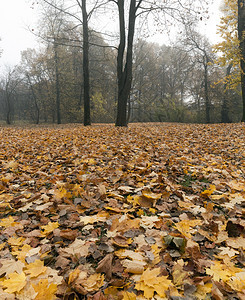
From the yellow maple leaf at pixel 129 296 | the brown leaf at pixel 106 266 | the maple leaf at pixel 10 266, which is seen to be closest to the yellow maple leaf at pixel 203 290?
the yellow maple leaf at pixel 129 296

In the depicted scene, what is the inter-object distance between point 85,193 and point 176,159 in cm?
202

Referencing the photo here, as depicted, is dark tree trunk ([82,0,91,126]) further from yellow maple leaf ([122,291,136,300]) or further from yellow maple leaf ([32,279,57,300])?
yellow maple leaf ([122,291,136,300])

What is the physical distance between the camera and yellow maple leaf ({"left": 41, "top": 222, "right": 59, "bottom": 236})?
5.42 feet

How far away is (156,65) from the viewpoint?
90.8 feet

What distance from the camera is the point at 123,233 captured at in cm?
160

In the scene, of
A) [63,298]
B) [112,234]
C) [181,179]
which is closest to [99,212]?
[112,234]

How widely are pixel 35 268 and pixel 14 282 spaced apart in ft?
0.47

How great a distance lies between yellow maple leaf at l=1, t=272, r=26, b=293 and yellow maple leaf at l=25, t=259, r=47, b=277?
5 cm

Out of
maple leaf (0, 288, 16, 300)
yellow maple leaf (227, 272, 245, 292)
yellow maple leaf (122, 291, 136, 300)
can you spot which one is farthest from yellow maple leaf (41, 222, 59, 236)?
yellow maple leaf (227, 272, 245, 292)

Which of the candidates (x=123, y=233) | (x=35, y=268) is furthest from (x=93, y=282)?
(x=123, y=233)

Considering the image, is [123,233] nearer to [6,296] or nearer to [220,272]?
[220,272]

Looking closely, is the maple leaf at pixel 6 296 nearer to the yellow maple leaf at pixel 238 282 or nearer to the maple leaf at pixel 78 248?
the maple leaf at pixel 78 248

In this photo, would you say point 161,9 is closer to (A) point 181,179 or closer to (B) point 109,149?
(B) point 109,149

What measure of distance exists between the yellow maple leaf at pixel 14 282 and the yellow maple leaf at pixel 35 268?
2.0 inches
